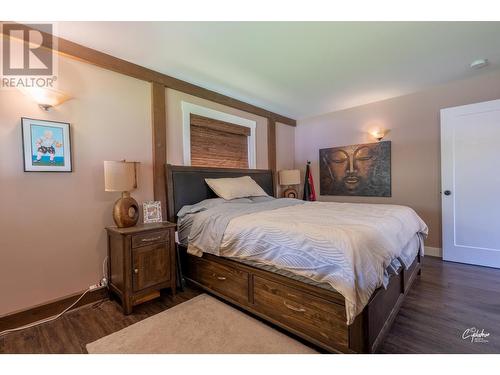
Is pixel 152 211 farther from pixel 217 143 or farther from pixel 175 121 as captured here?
pixel 217 143

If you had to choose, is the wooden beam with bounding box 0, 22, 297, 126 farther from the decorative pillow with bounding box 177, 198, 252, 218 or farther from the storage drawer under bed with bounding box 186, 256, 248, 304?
the storage drawer under bed with bounding box 186, 256, 248, 304

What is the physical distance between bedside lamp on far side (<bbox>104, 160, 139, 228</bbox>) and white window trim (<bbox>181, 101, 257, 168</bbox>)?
3.06 feet

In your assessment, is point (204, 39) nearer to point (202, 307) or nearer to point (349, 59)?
point (349, 59)

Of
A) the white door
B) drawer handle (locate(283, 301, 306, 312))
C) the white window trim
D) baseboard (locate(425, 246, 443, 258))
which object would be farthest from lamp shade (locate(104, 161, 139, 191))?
baseboard (locate(425, 246, 443, 258))

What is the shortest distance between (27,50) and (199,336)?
2.68 m

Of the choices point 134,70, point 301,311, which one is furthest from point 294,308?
point 134,70

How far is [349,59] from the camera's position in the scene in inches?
98.8

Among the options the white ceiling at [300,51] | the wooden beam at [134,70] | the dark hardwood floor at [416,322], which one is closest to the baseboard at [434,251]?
the dark hardwood floor at [416,322]

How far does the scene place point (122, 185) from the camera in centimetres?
212

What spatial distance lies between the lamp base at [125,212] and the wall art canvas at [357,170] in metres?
3.40

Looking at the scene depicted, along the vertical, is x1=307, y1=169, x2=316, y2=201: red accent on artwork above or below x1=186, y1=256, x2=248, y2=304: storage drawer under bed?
above

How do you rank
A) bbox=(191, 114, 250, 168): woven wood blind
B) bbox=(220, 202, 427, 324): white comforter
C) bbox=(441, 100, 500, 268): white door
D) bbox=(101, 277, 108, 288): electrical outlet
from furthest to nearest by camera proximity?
bbox=(191, 114, 250, 168): woven wood blind → bbox=(441, 100, 500, 268): white door → bbox=(101, 277, 108, 288): electrical outlet → bbox=(220, 202, 427, 324): white comforter

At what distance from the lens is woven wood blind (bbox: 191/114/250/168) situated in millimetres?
3232

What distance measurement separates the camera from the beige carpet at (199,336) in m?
1.54
